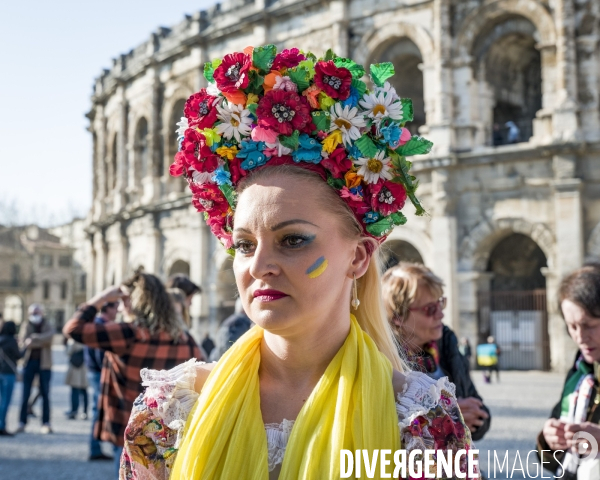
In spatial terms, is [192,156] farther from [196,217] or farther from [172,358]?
[196,217]

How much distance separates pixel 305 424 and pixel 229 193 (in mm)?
757

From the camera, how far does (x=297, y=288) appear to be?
202cm

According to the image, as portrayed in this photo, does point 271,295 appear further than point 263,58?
No

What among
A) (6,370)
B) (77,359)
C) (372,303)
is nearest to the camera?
(372,303)

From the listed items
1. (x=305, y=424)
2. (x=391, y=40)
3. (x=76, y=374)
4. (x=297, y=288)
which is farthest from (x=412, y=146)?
(x=391, y=40)

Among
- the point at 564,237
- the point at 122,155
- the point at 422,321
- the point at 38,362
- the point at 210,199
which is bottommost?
the point at 38,362

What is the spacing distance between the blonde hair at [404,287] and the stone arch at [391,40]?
49.0 feet

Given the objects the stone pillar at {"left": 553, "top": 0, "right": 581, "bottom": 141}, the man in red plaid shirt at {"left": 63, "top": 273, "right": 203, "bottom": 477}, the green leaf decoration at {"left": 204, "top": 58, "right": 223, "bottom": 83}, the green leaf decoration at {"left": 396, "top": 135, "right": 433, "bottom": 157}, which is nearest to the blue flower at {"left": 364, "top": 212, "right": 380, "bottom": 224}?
the green leaf decoration at {"left": 396, "top": 135, "right": 433, "bottom": 157}

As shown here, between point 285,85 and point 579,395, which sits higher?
point 285,85

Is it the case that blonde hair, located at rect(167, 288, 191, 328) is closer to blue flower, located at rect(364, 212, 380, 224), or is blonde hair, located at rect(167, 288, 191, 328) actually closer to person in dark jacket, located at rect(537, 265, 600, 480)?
person in dark jacket, located at rect(537, 265, 600, 480)

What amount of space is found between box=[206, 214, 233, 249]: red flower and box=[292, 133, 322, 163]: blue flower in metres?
0.38

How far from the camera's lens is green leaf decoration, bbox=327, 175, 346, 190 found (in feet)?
7.07

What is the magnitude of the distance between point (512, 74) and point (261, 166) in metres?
18.4

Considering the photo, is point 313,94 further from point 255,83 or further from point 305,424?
point 305,424
